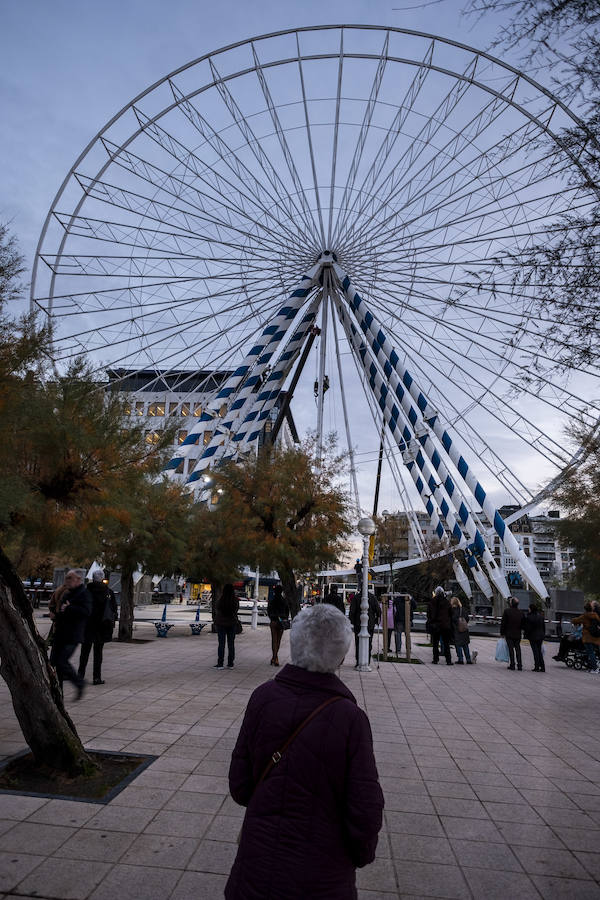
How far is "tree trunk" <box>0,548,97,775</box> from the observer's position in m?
5.44

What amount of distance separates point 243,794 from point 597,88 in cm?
467

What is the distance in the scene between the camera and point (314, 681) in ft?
8.16

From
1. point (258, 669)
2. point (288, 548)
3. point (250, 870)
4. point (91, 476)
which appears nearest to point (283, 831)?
point (250, 870)

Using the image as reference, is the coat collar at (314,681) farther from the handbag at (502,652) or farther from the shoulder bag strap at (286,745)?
the handbag at (502,652)

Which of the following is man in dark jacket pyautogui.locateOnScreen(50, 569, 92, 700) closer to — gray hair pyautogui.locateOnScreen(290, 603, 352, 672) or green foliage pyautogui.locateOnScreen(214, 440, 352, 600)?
gray hair pyautogui.locateOnScreen(290, 603, 352, 672)

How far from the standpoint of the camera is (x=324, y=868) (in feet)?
7.26

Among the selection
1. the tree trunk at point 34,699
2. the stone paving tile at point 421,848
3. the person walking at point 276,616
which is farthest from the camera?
the person walking at point 276,616

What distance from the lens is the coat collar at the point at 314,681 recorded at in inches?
97.6

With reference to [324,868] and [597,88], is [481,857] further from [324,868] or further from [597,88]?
[597,88]

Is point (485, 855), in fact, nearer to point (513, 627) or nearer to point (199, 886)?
point (199, 886)

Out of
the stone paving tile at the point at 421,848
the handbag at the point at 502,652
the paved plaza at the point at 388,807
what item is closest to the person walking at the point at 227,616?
the paved plaza at the point at 388,807

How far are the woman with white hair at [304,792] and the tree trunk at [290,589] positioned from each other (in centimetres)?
1312

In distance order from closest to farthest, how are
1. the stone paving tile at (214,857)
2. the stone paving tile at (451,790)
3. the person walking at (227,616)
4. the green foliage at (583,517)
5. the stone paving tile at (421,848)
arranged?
the stone paving tile at (214,857) → the stone paving tile at (421,848) → the stone paving tile at (451,790) → the person walking at (227,616) → the green foliage at (583,517)

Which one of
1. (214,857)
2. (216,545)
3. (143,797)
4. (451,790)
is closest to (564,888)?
(451,790)
